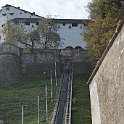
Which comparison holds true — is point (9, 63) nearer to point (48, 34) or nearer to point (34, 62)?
point (34, 62)

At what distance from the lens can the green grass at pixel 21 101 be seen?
3668cm

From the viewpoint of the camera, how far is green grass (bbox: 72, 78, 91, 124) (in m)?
33.6

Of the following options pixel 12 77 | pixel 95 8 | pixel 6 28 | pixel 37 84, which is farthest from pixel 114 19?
pixel 6 28

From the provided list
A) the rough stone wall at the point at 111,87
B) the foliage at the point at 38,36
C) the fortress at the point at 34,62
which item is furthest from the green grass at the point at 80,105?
the rough stone wall at the point at 111,87

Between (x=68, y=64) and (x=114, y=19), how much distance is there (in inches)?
1094

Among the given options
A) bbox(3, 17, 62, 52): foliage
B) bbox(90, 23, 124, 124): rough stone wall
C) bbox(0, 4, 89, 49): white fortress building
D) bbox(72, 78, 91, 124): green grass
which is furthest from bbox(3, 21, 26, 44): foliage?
bbox(90, 23, 124, 124): rough stone wall

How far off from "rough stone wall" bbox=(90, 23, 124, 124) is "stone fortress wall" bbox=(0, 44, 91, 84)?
43075mm

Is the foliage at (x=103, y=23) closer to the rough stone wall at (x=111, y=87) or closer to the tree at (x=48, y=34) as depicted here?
the rough stone wall at (x=111, y=87)

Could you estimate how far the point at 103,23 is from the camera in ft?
113

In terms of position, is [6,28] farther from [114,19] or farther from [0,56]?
[114,19]

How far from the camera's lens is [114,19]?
32.6 m

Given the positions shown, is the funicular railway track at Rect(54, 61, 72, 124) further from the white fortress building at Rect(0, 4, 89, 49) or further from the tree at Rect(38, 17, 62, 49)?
the white fortress building at Rect(0, 4, 89, 49)

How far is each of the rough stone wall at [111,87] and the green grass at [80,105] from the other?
1898cm

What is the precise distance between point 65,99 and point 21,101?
446 cm
